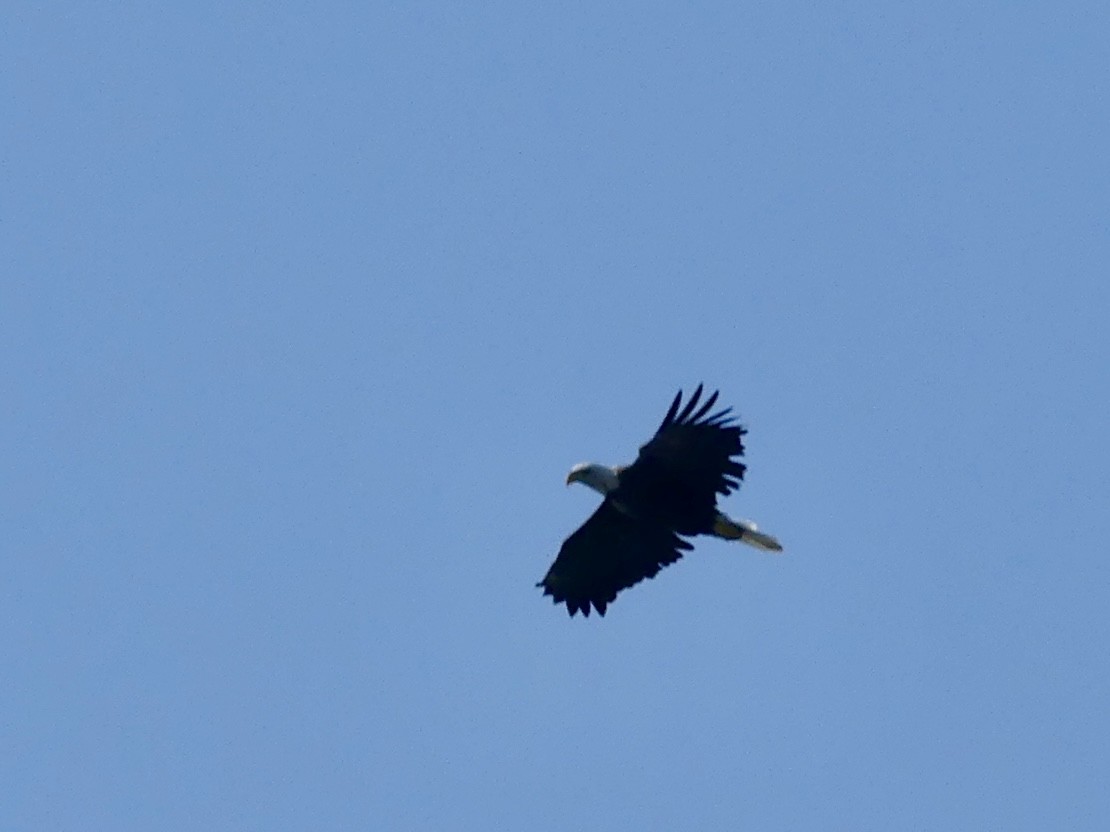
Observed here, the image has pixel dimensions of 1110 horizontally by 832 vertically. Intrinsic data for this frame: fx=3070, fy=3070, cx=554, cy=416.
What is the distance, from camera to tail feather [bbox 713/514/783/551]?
33.4 metres

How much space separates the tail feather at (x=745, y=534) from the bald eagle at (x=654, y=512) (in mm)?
11

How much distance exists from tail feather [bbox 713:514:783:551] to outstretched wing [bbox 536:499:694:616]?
654 mm

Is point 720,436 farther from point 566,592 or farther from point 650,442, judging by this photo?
point 566,592

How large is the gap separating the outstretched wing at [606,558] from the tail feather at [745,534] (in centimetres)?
65

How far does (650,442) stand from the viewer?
32.6m

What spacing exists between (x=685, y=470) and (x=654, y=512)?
0.77 meters

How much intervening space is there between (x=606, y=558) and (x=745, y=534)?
1728 millimetres

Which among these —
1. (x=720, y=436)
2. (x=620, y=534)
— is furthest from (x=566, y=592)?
(x=720, y=436)

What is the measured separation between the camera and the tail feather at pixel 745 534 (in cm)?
3341

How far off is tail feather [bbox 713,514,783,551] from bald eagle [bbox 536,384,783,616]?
0.01 meters

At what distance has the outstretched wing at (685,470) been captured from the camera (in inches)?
1273

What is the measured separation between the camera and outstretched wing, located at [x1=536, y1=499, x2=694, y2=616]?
34.1 metres

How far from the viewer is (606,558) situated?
34469 mm

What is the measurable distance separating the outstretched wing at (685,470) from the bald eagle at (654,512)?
1 centimetres
